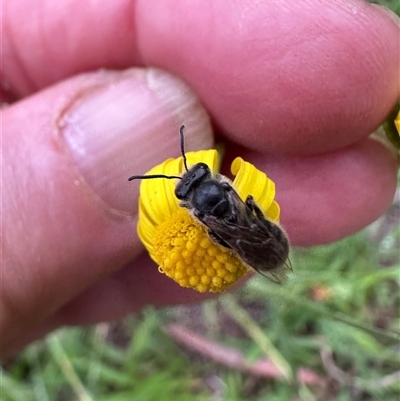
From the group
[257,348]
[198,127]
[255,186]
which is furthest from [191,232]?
[257,348]

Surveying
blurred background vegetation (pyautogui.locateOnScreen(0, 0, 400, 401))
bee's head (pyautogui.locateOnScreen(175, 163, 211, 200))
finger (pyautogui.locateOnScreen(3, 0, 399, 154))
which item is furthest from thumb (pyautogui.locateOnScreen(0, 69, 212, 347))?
Answer: blurred background vegetation (pyautogui.locateOnScreen(0, 0, 400, 401))

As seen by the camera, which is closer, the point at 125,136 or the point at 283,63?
the point at 283,63

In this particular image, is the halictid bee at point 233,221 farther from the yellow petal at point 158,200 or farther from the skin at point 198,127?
the skin at point 198,127

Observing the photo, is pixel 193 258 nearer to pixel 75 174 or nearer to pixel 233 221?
pixel 233 221

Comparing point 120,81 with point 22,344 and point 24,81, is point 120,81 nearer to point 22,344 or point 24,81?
point 24,81

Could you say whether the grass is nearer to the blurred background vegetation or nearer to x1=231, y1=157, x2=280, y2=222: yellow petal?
the blurred background vegetation

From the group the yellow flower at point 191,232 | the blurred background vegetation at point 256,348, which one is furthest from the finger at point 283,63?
the blurred background vegetation at point 256,348

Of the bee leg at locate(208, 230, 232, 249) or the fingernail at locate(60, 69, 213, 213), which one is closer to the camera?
the bee leg at locate(208, 230, 232, 249)
